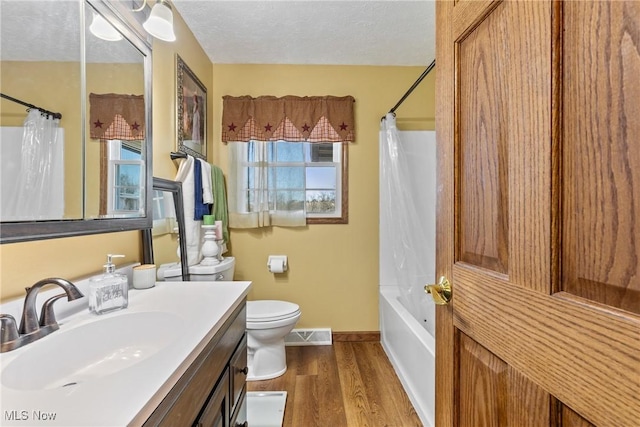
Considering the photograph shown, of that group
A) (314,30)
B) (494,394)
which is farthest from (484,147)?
(314,30)

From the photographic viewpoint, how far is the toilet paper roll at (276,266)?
2.54 meters

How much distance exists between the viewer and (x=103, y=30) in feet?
3.69

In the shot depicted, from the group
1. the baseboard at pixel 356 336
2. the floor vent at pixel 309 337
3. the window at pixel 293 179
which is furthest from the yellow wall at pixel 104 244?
the baseboard at pixel 356 336

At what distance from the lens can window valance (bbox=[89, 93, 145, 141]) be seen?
1.06 m

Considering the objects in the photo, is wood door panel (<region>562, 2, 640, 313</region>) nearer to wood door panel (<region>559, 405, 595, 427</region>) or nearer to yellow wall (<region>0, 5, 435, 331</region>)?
wood door panel (<region>559, 405, 595, 427</region>)

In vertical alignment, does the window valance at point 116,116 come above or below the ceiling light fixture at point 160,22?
below

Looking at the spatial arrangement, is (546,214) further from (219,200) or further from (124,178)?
(219,200)

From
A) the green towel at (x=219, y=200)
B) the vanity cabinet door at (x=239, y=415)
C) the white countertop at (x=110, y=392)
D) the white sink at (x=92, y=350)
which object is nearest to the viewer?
the white countertop at (x=110, y=392)

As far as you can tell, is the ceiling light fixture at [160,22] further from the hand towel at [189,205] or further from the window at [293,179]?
the window at [293,179]

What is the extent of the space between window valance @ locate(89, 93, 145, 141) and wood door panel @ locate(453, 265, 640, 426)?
1.28 m

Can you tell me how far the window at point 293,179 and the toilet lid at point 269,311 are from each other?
703 millimetres

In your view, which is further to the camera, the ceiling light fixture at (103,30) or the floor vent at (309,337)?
the floor vent at (309,337)

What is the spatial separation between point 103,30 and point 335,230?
6.54ft

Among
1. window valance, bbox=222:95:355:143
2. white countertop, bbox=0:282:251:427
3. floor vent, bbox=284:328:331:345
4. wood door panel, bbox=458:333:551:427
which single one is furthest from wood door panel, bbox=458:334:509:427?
window valance, bbox=222:95:355:143
